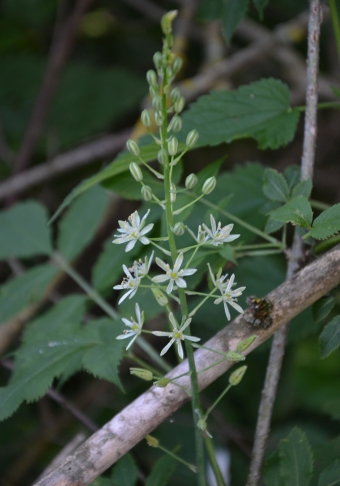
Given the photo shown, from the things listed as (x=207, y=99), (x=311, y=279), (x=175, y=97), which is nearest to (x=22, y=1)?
(x=207, y=99)

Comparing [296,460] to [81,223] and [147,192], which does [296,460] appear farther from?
[81,223]

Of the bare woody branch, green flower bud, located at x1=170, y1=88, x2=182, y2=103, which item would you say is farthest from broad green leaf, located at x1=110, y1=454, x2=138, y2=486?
green flower bud, located at x1=170, y1=88, x2=182, y2=103

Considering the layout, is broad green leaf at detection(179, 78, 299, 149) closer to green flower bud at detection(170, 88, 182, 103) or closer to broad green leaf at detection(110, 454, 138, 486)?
green flower bud at detection(170, 88, 182, 103)

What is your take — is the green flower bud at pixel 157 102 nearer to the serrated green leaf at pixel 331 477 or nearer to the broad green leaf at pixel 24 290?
the serrated green leaf at pixel 331 477

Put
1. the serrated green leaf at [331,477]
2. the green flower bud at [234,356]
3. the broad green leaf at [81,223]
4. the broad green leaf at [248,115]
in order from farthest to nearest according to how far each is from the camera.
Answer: the broad green leaf at [81,223], the broad green leaf at [248,115], the serrated green leaf at [331,477], the green flower bud at [234,356]

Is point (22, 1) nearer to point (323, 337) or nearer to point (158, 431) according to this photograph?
point (158, 431)

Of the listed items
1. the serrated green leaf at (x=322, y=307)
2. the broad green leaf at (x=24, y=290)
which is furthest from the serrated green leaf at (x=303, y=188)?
the broad green leaf at (x=24, y=290)
